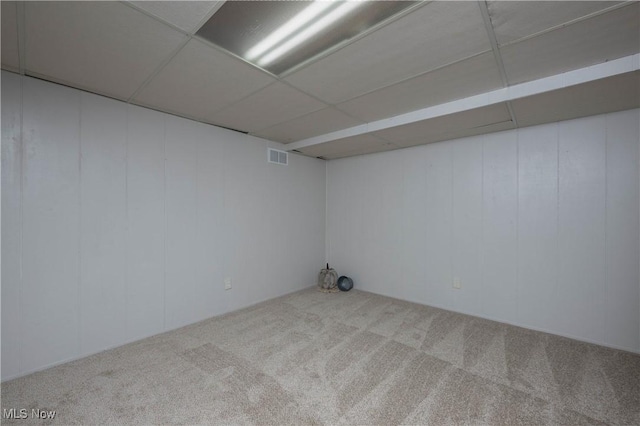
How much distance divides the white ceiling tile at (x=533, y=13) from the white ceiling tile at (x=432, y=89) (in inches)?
10.1

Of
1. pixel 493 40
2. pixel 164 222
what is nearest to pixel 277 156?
pixel 164 222

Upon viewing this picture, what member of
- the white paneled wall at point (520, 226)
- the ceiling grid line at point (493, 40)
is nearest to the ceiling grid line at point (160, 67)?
the ceiling grid line at point (493, 40)

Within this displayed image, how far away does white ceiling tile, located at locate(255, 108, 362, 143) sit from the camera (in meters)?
2.90

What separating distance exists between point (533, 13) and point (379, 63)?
2.80 ft

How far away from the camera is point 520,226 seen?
3051mm

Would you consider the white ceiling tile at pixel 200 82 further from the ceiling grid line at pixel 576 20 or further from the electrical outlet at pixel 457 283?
the electrical outlet at pixel 457 283

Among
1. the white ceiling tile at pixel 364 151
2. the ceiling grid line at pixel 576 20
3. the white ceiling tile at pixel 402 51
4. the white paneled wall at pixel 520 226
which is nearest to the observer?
the ceiling grid line at pixel 576 20

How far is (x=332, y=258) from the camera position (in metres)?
4.89

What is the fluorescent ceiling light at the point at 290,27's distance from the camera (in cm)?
143

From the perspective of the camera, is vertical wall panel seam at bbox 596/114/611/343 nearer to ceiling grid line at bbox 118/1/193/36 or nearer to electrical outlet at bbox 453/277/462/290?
electrical outlet at bbox 453/277/462/290

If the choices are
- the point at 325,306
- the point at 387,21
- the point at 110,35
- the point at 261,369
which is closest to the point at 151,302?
the point at 261,369

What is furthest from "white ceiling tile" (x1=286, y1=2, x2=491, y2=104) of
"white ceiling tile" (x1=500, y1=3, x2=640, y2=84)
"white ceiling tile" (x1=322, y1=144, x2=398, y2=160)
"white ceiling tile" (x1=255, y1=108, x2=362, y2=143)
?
"white ceiling tile" (x1=322, y1=144, x2=398, y2=160)

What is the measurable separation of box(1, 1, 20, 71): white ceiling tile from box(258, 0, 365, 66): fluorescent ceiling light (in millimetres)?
1280

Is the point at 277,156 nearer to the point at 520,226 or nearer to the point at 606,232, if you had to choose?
the point at 520,226
